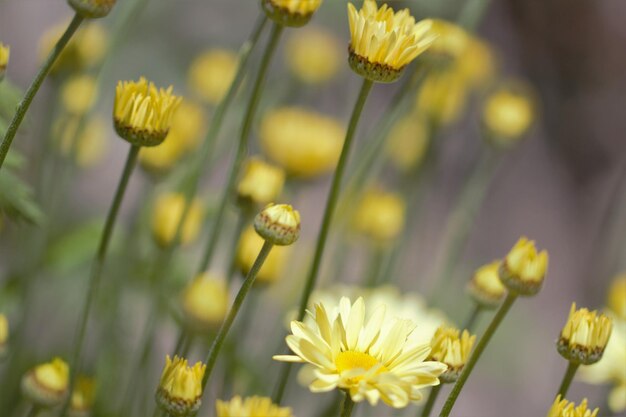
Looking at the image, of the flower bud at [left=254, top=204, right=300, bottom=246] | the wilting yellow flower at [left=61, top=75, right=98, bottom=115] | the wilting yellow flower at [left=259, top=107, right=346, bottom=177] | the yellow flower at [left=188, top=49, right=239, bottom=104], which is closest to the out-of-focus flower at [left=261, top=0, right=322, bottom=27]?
the flower bud at [left=254, top=204, right=300, bottom=246]

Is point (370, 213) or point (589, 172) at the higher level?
point (589, 172)

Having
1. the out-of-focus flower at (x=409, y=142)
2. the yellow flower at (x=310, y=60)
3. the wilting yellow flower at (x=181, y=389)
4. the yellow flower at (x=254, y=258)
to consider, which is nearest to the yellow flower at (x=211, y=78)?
the yellow flower at (x=310, y=60)

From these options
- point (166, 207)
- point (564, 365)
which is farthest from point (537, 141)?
point (166, 207)

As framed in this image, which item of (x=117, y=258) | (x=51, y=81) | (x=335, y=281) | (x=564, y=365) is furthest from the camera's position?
(x=564, y=365)

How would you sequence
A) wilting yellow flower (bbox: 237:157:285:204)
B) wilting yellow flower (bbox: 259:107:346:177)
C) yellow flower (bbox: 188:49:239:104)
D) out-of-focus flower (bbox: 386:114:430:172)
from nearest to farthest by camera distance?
1. wilting yellow flower (bbox: 237:157:285:204)
2. wilting yellow flower (bbox: 259:107:346:177)
3. out-of-focus flower (bbox: 386:114:430:172)
4. yellow flower (bbox: 188:49:239:104)

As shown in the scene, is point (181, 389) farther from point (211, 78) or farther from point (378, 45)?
point (211, 78)

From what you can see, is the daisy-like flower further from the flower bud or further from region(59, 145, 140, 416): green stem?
region(59, 145, 140, 416): green stem

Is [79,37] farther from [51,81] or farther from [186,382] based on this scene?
[186,382]
